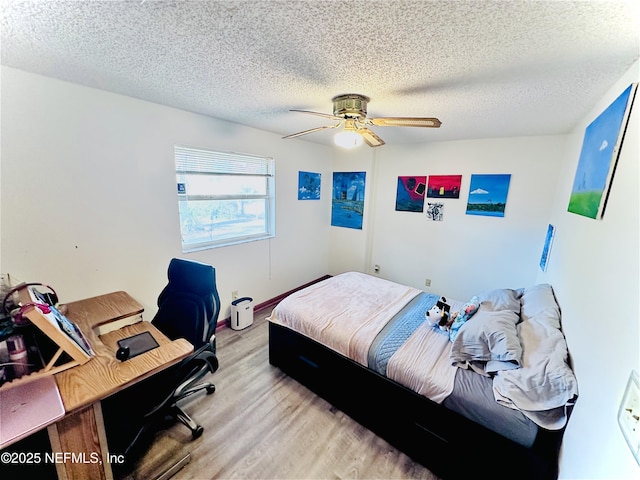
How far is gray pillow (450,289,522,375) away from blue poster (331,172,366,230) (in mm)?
2530

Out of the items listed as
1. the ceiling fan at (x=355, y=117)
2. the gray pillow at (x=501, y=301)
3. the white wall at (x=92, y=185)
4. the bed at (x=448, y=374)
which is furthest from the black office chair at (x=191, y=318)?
the gray pillow at (x=501, y=301)

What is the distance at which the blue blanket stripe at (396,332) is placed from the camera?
1.74m

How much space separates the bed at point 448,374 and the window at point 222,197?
47.6 inches

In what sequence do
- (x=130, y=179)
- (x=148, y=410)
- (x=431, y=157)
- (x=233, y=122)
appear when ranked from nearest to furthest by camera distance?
(x=148, y=410), (x=130, y=179), (x=233, y=122), (x=431, y=157)

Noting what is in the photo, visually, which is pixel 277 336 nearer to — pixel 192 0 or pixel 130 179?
pixel 130 179

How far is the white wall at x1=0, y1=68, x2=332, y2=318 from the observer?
162cm

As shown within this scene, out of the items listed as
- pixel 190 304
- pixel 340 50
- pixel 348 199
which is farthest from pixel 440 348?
pixel 348 199

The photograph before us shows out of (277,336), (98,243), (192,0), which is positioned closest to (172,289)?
(98,243)

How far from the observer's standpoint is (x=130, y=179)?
6.84 feet

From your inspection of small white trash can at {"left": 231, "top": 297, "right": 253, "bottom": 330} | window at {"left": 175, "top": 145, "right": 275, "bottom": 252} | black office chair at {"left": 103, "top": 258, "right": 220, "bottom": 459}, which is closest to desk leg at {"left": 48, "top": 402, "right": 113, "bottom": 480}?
black office chair at {"left": 103, "top": 258, "right": 220, "bottom": 459}

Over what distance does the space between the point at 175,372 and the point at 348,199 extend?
3264 millimetres

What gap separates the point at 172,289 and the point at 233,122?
6.08 feet
